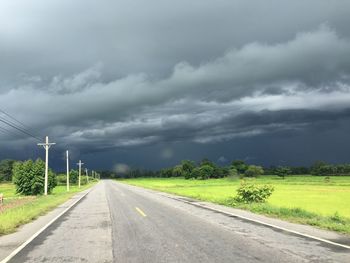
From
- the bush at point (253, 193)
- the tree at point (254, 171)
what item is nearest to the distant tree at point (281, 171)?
the tree at point (254, 171)

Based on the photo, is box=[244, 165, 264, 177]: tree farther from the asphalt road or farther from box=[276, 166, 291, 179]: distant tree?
the asphalt road

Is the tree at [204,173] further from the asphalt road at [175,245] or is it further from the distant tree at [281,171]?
the asphalt road at [175,245]

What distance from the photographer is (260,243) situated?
10.3 metres

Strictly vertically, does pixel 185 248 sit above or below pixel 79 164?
below

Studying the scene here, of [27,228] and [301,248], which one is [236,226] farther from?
[27,228]

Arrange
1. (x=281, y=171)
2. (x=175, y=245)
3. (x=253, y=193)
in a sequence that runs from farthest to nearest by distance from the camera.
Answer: (x=281, y=171)
(x=253, y=193)
(x=175, y=245)

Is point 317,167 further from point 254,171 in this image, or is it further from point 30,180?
point 30,180

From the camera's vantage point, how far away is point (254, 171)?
595 ft

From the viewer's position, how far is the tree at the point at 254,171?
177250 millimetres

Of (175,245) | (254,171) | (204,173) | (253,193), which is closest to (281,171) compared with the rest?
(254,171)

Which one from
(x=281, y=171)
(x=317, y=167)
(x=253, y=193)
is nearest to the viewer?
(x=253, y=193)

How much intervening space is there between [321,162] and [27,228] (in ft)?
600

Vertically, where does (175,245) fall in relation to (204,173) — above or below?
below

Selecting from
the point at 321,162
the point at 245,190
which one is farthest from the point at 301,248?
the point at 321,162
